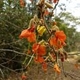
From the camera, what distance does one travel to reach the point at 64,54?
1.54 metres

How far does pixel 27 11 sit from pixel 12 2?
1.03 metres

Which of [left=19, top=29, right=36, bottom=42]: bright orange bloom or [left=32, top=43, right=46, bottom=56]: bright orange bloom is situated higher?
[left=19, top=29, right=36, bottom=42]: bright orange bloom

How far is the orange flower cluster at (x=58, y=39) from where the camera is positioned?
1235mm

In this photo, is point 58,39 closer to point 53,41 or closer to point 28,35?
point 53,41

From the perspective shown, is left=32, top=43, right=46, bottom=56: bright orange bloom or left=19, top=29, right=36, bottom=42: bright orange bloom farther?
left=32, top=43, right=46, bottom=56: bright orange bloom

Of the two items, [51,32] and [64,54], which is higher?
[51,32]

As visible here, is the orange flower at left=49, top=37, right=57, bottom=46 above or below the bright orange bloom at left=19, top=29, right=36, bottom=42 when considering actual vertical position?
below

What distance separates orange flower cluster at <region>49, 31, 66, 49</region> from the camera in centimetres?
123

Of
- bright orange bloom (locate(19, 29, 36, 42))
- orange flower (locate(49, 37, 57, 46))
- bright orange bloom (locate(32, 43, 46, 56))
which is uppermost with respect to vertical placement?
bright orange bloom (locate(19, 29, 36, 42))

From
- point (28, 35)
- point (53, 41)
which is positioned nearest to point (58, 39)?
point (53, 41)

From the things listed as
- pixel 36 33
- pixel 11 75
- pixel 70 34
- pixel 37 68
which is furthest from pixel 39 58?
pixel 70 34

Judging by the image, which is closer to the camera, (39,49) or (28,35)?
(28,35)

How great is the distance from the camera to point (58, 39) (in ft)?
4.09

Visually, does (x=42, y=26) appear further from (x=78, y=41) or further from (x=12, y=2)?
(x=78, y=41)
